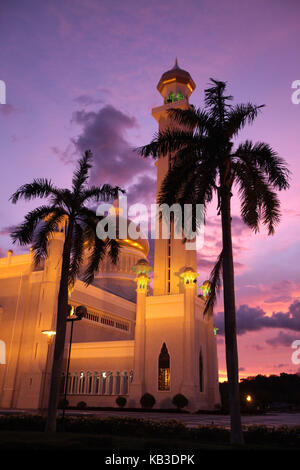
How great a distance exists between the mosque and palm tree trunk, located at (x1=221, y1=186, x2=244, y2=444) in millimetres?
20864

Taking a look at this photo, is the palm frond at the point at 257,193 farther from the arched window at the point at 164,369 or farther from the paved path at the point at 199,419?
the arched window at the point at 164,369

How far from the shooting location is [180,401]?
104ft

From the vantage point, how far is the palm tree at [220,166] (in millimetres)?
15299

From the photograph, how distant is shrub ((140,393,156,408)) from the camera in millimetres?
32697

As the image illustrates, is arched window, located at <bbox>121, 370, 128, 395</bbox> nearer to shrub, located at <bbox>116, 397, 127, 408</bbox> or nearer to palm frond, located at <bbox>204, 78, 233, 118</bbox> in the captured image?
shrub, located at <bbox>116, 397, 127, 408</bbox>

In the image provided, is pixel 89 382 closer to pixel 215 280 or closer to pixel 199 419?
pixel 199 419

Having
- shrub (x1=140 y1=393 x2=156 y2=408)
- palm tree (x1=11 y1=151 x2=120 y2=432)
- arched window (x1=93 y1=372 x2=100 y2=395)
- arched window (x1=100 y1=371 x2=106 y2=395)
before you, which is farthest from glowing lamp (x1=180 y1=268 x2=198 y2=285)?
palm tree (x1=11 y1=151 x2=120 y2=432)

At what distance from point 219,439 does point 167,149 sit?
1058 cm

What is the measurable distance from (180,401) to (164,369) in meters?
3.44

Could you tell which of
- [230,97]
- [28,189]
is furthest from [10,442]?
[230,97]

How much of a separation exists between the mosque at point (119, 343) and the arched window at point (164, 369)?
8 centimetres

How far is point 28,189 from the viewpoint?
722 inches

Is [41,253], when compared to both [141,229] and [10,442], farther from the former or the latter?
[141,229]

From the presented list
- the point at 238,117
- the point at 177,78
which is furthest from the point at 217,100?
the point at 177,78
